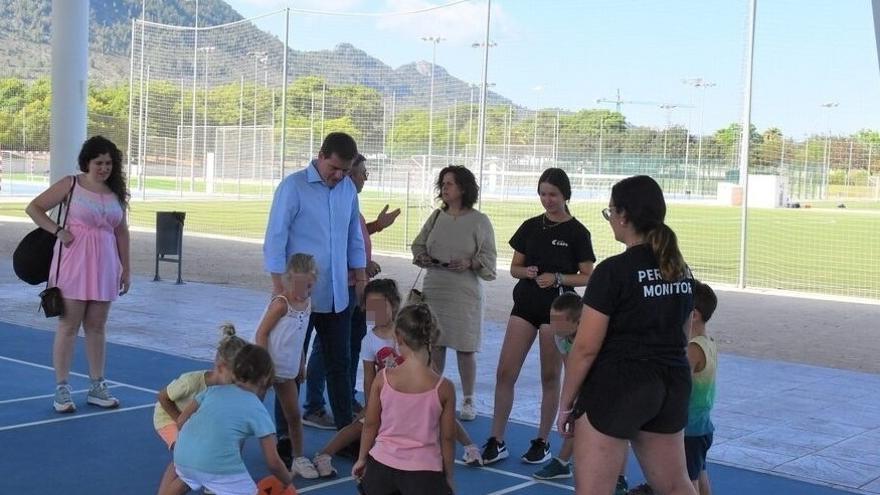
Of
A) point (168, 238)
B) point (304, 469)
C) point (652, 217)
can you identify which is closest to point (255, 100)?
point (168, 238)

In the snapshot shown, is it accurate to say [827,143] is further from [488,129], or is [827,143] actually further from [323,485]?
[323,485]

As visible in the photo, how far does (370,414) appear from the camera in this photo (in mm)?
4762

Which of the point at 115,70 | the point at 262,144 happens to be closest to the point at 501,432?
the point at 262,144

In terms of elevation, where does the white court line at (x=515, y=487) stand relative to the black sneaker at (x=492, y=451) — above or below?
below

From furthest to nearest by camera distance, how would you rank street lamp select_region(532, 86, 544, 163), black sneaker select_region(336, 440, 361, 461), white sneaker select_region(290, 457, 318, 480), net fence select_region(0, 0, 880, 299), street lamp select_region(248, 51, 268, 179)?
street lamp select_region(248, 51, 268, 179) < street lamp select_region(532, 86, 544, 163) < net fence select_region(0, 0, 880, 299) < black sneaker select_region(336, 440, 361, 461) < white sneaker select_region(290, 457, 318, 480)

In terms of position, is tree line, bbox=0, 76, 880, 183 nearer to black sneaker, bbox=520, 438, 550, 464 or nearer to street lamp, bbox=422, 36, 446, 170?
street lamp, bbox=422, 36, 446, 170

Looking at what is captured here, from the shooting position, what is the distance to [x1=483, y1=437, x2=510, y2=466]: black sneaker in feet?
22.4

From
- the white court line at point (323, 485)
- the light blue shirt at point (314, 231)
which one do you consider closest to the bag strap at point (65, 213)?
the light blue shirt at point (314, 231)

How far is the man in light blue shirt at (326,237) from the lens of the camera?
255 inches

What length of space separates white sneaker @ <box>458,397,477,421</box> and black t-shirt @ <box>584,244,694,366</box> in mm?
3822

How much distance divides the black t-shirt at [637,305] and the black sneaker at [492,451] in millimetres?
2657

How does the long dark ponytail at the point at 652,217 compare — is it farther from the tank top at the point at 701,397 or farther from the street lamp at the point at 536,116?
the street lamp at the point at 536,116

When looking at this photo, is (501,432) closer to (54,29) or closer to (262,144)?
(54,29)

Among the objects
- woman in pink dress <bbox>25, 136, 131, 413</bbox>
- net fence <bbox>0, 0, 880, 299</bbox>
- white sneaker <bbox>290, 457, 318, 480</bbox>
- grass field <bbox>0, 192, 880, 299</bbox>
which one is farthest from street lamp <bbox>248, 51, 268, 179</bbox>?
white sneaker <bbox>290, 457, 318, 480</bbox>
